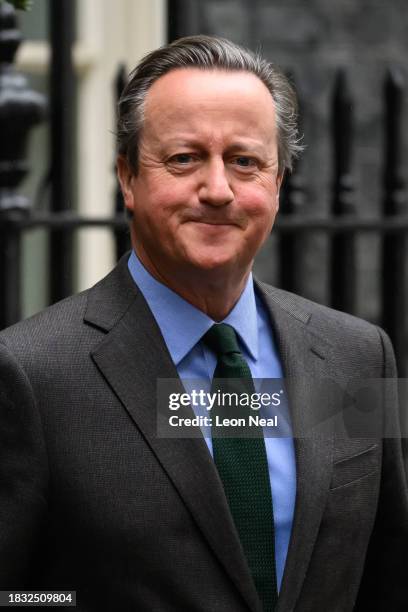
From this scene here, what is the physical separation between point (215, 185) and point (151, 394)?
413 millimetres

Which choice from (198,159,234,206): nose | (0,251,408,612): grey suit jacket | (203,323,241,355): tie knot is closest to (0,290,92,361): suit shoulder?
(0,251,408,612): grey suit jacket

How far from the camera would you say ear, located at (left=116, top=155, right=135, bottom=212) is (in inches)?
115

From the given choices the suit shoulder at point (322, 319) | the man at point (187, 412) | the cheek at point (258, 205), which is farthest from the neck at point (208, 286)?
the suit shoulder at point (322, 319)

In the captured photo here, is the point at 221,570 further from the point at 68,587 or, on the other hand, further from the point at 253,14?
the point at 253,14

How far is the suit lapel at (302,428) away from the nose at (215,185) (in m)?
0.41

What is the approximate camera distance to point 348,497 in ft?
9.65

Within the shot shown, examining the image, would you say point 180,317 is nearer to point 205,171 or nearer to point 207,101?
point 205,171

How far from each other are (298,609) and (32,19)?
156 inches

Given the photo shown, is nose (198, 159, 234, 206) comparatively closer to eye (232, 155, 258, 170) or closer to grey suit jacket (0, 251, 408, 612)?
eye (232, 155, 258, 170)

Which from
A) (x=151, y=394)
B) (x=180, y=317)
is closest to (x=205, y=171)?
(x=180, y=317)

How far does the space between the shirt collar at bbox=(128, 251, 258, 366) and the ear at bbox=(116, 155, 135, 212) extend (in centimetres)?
11

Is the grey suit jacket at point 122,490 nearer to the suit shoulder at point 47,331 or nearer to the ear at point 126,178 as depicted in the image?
the suit shoulder at point 47,331

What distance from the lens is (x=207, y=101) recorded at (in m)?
2.75

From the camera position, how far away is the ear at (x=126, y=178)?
115 inches
